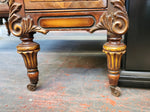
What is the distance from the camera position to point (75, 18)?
66 cm

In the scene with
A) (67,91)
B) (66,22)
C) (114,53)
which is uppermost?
(66,22)

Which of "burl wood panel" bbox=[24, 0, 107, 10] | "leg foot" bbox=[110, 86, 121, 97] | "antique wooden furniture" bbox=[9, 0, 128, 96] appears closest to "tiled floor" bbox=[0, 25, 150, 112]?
"leg foot" bbox=[110, 86, 121, 97]

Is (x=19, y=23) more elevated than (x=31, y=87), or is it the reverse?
(x=19, y=23)

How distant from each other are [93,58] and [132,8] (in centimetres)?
65

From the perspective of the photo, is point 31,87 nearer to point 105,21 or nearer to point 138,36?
point 105,21

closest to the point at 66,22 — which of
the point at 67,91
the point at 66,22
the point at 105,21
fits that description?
the point at 66,22

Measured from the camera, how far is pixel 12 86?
0.87 metres

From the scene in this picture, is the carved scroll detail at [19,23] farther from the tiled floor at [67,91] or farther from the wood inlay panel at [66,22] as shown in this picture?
the tiled floor at [67,91]

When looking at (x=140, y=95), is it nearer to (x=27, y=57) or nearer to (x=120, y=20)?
(x=120, y=20)

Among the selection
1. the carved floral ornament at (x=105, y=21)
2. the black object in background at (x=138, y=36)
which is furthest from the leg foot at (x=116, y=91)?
the carved floral ornament at (x=105, y=21)

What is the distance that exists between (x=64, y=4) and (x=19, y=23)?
0.23 metres

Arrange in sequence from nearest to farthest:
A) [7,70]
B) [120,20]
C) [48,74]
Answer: [120,20], [48,74], [7,70]

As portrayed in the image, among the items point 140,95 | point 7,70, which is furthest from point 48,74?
point 140,95

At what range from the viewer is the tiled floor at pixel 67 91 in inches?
25.9
